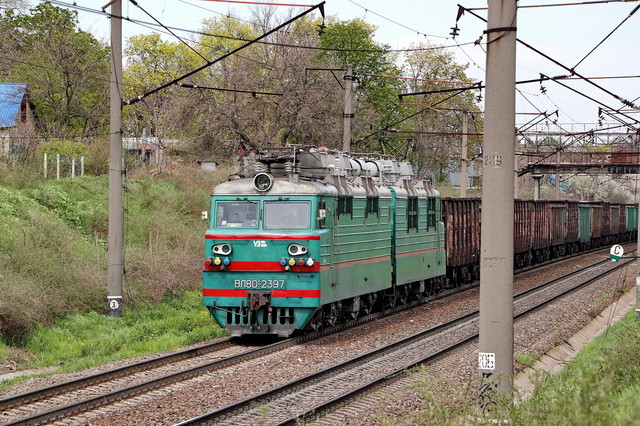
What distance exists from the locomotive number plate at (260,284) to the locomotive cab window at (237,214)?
0.99m

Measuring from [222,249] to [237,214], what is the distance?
2.34ft

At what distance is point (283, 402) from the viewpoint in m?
10.6

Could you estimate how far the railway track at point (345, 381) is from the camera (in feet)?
32.1

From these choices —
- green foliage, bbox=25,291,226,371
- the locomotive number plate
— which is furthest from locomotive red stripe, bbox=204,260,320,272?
green foliage, bbox=25,291,226,371

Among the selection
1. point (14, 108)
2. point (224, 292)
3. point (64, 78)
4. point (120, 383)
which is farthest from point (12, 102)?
point (120, 383)

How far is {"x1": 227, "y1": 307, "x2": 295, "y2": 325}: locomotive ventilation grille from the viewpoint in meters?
15.0

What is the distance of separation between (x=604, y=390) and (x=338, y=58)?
50608mm

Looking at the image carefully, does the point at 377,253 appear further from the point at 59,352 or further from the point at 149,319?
the point at 59,352

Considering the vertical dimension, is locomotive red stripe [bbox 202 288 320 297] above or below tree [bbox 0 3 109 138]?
below

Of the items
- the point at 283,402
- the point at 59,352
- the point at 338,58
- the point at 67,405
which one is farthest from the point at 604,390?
the point at 338,58

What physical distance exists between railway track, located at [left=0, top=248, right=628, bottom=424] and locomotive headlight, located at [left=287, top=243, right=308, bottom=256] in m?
1.60

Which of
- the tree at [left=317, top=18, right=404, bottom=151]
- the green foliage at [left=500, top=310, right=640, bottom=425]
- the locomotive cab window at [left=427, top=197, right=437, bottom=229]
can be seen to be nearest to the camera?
the green foliage at [left=500, top=310, right=640, bottom=425]

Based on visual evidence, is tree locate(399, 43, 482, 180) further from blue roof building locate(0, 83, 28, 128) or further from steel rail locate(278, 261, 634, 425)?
steel rail locate(278, 261, 634, 425)

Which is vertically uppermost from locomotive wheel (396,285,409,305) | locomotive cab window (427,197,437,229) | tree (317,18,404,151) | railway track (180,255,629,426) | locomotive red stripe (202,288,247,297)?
tree (317,18,404,151)
